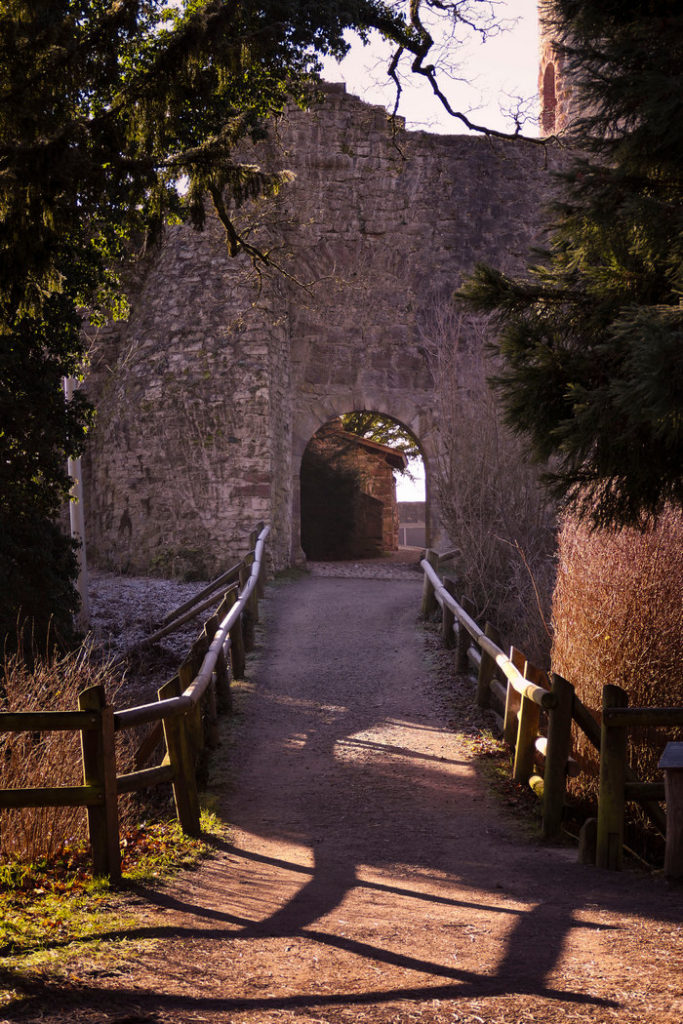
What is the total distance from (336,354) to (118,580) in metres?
5.58

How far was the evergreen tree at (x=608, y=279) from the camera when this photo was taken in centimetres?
375

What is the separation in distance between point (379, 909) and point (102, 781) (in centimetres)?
140

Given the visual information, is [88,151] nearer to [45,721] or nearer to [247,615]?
[45,721]

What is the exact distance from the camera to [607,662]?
7184 millimetres

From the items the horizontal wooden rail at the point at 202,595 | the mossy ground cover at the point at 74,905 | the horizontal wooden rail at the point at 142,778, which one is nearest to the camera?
the mossy ground cover at the point at 74,905

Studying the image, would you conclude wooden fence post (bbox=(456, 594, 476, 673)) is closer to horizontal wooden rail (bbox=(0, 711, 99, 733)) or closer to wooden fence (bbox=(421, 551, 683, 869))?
wooden fence (bbox=(421, 551, 683, 869))

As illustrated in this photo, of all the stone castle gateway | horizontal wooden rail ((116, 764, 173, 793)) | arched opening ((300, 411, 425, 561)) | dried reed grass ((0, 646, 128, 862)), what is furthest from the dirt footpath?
arched opening ((300, 411, 425, 561))

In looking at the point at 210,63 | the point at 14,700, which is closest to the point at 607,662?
the point at 14,700

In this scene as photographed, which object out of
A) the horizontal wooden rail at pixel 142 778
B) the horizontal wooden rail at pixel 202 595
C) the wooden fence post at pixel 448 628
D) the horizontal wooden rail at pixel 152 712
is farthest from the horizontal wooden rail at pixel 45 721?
the horizontal wooden rail at pixel 202 595

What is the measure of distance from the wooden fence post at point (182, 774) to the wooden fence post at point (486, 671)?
351 centimetres

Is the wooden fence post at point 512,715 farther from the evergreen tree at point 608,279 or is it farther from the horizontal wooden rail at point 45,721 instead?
the horizontal wooden rail at point 45,721

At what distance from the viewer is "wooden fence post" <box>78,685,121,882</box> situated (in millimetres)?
4445

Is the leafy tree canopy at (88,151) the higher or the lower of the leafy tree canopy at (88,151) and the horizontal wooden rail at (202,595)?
the higher

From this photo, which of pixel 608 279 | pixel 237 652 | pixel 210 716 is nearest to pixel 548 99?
pixel 237 652
